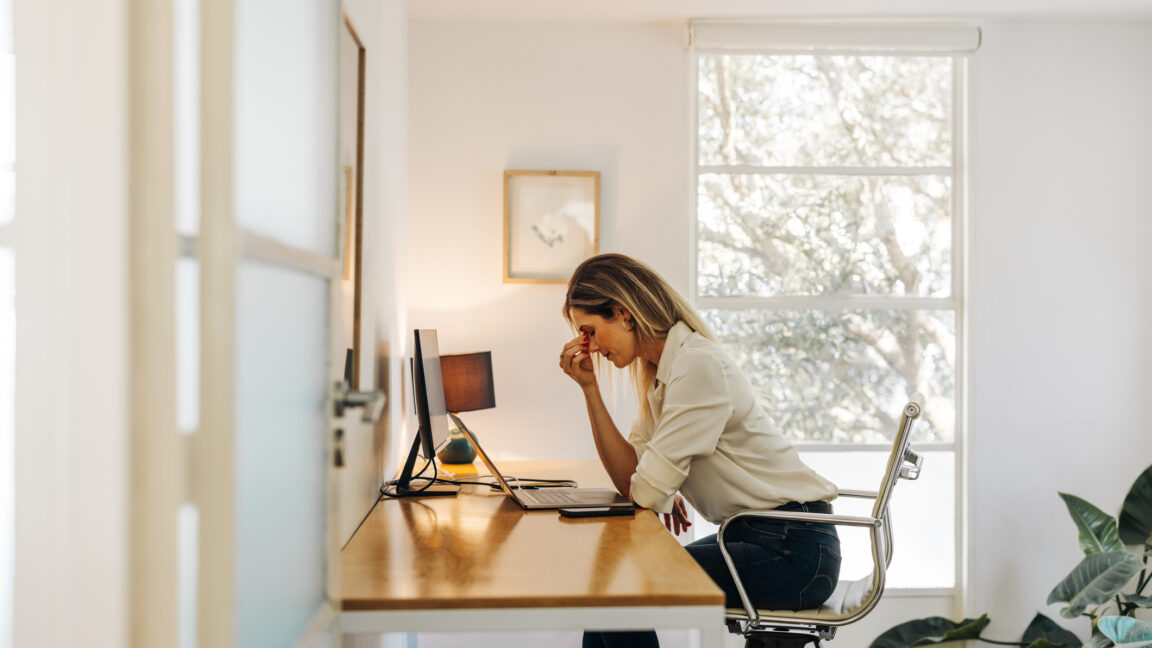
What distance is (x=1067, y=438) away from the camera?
3.50 m

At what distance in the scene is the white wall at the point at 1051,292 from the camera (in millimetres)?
3463

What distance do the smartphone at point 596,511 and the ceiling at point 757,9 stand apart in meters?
1.87

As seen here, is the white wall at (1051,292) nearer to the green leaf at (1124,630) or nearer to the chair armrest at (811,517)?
the green leaf at (1124,630)

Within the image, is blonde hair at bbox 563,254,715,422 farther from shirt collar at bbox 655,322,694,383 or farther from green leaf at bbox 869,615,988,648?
green leaf at bbox 869,615,988,648

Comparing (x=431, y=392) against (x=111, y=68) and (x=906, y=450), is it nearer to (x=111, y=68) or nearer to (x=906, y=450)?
(x=906, y=450)

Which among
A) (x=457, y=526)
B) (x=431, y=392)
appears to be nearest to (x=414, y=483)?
(x=431, y=392)

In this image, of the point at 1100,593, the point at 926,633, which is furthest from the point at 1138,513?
the point at 926,633

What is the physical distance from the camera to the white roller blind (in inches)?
134

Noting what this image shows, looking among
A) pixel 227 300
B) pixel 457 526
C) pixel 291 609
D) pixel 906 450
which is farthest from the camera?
pixel 906 450

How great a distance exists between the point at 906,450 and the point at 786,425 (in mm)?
1345

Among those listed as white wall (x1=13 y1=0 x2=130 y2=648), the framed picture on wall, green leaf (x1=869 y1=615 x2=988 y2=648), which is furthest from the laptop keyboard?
green leaf (x1=869 y1=615 x2=988 y2=648)

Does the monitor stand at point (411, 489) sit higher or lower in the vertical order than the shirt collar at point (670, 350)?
lower

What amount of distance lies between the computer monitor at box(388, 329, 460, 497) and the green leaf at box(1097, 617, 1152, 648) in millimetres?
2004

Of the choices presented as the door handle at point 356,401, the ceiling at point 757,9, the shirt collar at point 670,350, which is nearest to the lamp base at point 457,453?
the shirt collar at point 670,350
